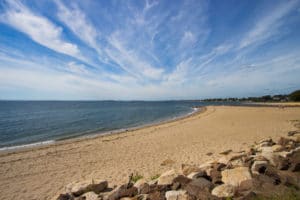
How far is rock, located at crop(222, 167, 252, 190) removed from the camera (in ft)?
11.6

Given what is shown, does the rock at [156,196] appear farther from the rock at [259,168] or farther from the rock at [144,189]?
the rock at [259,168]

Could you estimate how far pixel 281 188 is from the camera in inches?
130

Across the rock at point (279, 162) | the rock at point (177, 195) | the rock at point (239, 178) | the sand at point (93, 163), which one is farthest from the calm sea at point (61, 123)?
the rock at point (279, 162)

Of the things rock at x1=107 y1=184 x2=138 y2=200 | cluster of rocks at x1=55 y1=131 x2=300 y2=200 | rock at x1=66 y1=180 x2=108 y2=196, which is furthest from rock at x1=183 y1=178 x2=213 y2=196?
rock at x1=66 y1=180 x2=108 y2=196

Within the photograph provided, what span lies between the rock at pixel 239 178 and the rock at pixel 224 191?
0.18m

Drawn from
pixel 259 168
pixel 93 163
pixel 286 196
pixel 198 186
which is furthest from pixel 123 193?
pixel 93 163

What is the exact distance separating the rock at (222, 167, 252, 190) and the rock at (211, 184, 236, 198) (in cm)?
18

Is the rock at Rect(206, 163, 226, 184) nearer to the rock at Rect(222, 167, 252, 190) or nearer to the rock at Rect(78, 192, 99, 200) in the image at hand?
the rock at Rect(222, 167, 252, 190)

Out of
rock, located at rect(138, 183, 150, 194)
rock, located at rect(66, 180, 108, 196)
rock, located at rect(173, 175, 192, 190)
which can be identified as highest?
rock, located at rect(173, 175, 192, 190)

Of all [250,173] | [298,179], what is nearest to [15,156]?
[250,173]

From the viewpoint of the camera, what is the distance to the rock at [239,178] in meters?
3.55

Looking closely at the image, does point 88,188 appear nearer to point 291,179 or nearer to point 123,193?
point 123,193

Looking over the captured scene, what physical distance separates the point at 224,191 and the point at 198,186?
55 centimetres

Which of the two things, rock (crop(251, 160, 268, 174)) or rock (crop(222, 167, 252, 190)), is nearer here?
rock (crop(222, 167, 252, 190))
